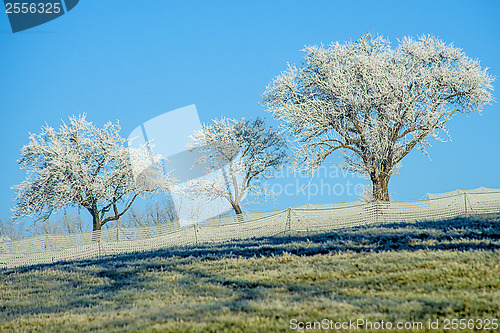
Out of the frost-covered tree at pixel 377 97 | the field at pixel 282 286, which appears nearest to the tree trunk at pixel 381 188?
the frost-covered tree at pixel 377 97

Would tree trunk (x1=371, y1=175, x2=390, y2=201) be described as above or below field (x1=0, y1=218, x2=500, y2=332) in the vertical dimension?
above

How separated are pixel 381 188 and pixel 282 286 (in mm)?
20937

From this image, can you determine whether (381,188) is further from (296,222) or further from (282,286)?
(282,286)

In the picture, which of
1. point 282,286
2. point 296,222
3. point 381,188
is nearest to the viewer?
point 282,286

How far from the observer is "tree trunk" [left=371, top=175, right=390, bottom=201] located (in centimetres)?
2691

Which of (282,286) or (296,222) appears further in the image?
(296,222)

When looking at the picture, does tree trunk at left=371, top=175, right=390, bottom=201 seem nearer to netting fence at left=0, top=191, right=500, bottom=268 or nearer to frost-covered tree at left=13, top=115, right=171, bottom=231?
netting fence at left=0, top=191, right=500, bottom=268

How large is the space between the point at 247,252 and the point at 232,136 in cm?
2622

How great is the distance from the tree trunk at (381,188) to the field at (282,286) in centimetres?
1373

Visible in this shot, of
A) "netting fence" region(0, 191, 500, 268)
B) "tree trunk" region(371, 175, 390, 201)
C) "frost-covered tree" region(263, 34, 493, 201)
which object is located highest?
"frost-covered tree" region(263, 34, 493, 201)

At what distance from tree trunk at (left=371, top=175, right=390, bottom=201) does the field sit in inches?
540

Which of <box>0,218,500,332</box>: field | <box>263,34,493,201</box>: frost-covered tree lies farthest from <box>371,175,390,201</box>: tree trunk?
<box>0,218,500,332</box>: field

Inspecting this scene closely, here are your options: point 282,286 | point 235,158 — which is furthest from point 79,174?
point 282,286

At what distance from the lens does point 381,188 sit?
1071 inches
